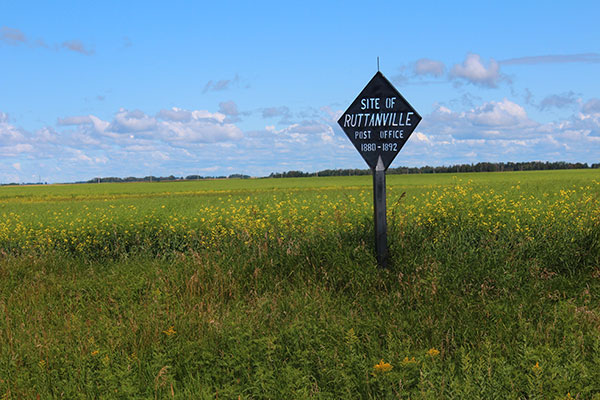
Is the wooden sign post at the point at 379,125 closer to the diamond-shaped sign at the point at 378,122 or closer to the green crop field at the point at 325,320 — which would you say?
the diamond-shaped sign at the point at 378,122

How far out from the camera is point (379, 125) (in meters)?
7.19

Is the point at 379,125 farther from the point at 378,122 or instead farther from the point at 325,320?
the point at 325,320

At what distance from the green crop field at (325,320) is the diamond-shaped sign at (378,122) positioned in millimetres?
1254

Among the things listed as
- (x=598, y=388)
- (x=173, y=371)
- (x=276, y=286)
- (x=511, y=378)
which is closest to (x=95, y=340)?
(x=173, y=371)

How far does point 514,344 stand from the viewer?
442cm

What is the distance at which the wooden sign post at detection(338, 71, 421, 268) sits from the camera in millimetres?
7125

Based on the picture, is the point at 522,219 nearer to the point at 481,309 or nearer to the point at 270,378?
the point at 481,309

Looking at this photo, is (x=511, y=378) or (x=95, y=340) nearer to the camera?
(x=511, y=378)

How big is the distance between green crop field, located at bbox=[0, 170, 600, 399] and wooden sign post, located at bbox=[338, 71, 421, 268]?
3.35ft

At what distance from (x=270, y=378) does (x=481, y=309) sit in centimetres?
258

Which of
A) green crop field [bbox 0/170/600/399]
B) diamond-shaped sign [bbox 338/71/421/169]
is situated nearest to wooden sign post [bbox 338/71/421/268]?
diamond-shaped sign [bbox 338/71/421/169]

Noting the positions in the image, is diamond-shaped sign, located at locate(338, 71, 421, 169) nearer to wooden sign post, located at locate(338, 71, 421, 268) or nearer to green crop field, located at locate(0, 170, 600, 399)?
wooden sign post, located at locate(338, 71, 421, 268)

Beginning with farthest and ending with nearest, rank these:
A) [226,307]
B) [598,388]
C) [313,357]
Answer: [226,307]
[313,357]
[598,388]

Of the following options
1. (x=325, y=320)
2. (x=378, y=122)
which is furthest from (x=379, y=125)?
(x=325, y=320)
